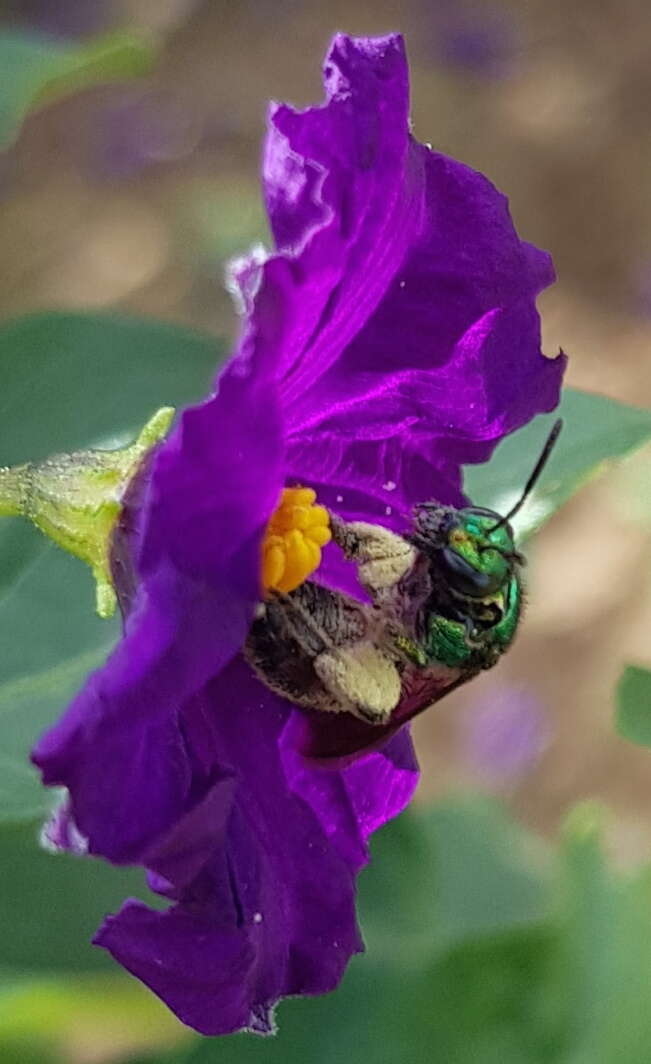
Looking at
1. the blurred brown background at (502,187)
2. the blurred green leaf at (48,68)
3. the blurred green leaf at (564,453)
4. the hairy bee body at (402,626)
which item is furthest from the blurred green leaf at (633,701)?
the blurred brown background at (502,187)

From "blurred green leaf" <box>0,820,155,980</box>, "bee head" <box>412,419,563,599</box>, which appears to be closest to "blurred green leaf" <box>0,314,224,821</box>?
"blurred green leaf" <box>0,820,155,980</box>

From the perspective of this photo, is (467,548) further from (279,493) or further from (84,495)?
(84,495)

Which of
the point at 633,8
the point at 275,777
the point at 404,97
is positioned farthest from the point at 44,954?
the point at 633,8

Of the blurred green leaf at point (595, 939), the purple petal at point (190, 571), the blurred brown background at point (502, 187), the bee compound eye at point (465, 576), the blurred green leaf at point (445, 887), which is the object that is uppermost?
the purple petal at point (190, 571)

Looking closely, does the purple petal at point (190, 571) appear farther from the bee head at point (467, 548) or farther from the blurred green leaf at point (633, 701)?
the blurred green leaf at point (633, 701)

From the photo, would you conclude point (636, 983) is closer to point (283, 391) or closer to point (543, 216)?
point (283, 391)

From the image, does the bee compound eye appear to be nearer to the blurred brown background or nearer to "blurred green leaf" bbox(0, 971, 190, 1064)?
"blurred green leaf" bbox(0, 971, 190, 1064)
